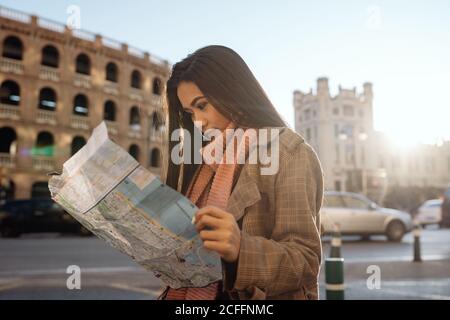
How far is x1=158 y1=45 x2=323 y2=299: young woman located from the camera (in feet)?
3.25

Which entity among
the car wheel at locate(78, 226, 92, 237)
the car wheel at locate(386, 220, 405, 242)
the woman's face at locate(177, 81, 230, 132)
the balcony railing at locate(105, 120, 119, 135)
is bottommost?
the car wheel at locate(78, 226, 92, 237)

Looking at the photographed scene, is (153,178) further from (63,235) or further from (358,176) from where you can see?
(358,176)

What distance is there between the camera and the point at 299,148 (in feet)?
3.86

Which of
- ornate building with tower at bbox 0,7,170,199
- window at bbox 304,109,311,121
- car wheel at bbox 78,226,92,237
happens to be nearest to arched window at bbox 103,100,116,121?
ornate building with tower at bbox 0,7,170,199

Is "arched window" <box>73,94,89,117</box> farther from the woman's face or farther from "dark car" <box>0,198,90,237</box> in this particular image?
the woman's face

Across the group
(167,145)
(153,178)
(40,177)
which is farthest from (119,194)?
(40,177)

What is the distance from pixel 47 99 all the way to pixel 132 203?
28.8 m

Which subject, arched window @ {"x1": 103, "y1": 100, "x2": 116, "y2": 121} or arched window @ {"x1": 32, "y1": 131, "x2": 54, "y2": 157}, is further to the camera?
arched window @ {"x1": 103, "y1": 100, "x2": 116, "y2": 121}

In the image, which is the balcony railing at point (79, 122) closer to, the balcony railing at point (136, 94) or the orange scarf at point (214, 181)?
the balcony railing at point (136, 94)

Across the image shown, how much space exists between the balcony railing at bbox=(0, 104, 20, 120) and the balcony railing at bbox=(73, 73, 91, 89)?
4078 millimetres

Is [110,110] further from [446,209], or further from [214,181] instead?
[214,181]

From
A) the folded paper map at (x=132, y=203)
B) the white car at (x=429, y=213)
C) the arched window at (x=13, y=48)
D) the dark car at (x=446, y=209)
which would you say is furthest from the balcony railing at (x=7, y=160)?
the folded paper map at (x=132, y=203)

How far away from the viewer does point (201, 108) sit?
1374mm

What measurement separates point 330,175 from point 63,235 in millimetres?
39497
